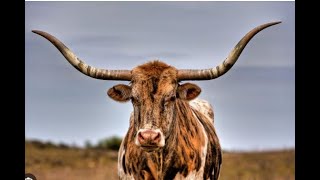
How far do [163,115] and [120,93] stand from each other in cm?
92

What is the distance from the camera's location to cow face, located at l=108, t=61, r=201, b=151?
9055 mm

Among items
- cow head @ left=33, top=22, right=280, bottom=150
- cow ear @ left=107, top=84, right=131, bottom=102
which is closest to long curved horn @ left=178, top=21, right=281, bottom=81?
cow head @ left=33, top=22, right=280, bottom=150

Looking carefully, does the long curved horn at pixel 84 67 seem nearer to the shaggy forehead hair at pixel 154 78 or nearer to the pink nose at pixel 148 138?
the shaggy forehead hair at pixel 154 78

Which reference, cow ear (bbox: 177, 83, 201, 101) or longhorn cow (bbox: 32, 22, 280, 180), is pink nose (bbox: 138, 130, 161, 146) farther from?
cow ear (bbox: 177, 83, 201, 101)

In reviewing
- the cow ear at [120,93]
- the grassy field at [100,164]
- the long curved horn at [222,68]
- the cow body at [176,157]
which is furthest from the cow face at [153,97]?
the grassy field at [100,164]

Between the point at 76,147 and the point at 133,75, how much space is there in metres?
22.6

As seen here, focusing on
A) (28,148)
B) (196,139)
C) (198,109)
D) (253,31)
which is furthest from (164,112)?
(28,148)

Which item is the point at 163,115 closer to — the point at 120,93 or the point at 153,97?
the point at 153,97

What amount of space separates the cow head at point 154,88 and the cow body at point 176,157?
1.29ft

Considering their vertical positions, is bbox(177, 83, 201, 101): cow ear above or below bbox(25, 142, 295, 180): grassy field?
above

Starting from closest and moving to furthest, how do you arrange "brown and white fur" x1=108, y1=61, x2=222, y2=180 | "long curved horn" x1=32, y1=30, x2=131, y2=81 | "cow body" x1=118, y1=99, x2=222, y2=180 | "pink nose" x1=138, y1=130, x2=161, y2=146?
"pink nose" x1=138, y1=130, x2=161, y2=146
"brown and white fur" x1=108, y1=61, x2=222, y2=180
"cow body" x1=118, y1=99, x2=222, y2=180
"long curved horn" x1=32, y1=30, x2=131, y2=81

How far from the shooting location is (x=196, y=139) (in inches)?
405

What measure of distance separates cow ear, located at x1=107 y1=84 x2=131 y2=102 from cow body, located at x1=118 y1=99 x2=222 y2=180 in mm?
434

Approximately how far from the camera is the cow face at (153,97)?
905 centimetres
